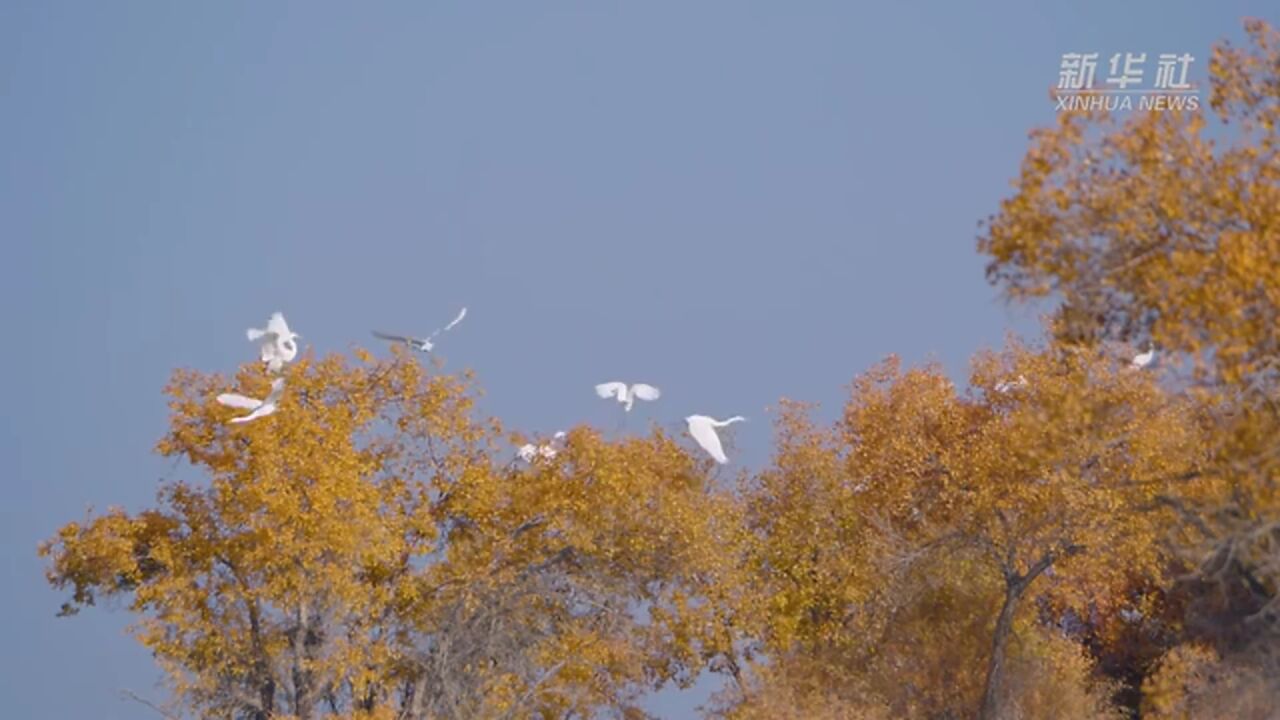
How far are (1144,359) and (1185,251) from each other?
178 cm

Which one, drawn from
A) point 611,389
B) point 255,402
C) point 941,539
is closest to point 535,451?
point 611,389

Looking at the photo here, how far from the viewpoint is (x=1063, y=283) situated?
18.4 m


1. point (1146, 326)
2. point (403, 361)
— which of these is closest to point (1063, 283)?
point (1146, 326)

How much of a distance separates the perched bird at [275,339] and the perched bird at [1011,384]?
16.4m

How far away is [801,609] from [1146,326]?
2292 cm

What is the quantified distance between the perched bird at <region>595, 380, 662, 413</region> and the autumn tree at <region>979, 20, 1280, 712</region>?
19.3 metres

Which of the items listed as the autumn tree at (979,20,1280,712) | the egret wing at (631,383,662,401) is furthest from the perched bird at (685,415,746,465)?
the autumn tree at (979,20,1280,712)

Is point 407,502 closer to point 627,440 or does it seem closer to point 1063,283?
point 627,440

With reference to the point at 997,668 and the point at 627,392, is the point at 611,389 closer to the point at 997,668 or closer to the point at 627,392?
the point at 627,392

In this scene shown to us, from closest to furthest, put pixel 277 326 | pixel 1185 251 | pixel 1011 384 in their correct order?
pixel 1185 251, pixel 277 326, pixel 1011 384

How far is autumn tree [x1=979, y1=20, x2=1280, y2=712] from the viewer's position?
661 inches

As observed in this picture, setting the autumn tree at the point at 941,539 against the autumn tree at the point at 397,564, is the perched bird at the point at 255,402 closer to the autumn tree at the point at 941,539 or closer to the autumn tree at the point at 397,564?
the autumn tree at the point at 397,564

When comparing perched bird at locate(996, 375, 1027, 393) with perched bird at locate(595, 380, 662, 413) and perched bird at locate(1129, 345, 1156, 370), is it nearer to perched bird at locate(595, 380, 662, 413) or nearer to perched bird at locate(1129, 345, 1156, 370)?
perched bird at locate(595, 380, 662, 413)

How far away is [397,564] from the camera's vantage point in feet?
123
